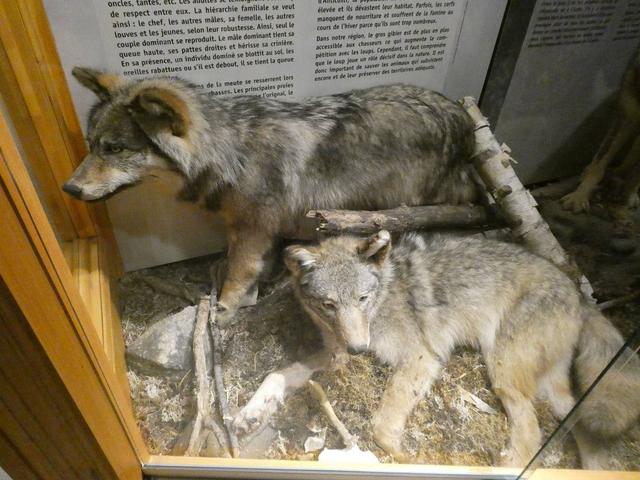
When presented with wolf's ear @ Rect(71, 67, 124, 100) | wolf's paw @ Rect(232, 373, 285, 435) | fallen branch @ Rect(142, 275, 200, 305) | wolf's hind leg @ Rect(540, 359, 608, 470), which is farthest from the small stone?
wolf's hind leg @ Rect(540, 359, 608, 470)

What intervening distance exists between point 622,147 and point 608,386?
A: 1177mm

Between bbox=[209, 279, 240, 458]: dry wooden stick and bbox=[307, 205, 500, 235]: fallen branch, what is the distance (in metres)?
0.71

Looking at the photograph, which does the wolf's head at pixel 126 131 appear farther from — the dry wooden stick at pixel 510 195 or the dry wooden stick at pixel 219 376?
the dry wooden stick at pixel 510 195

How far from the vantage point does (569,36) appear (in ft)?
7.22

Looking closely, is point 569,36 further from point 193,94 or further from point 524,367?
point 193,94

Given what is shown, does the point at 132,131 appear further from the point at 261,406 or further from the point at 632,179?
the point at 632,179

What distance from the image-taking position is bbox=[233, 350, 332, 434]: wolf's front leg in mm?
1886

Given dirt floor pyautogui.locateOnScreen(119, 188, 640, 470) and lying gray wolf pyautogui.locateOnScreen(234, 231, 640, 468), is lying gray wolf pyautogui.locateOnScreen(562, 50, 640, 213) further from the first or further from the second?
lying gray wolf pyautogui.locateOnScreen(234, 231, 640, 468)

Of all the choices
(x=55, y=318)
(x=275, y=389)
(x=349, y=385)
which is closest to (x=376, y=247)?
(x=349, y=385)

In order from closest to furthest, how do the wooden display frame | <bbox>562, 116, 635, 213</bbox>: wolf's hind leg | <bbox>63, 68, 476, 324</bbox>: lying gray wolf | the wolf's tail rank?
the wooden display frame → the wolf's tail → <bbox>63, 68, 476, 324</bbox>: lying gray wolf → <bbox>562, 116, 635, 213</bbox>: wolf's hind leg

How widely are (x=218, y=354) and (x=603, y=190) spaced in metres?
1.95

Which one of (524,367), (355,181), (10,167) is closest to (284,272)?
(355,181)

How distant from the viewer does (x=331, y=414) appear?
6.27 feet

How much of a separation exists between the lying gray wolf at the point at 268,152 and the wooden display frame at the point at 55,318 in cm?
16
